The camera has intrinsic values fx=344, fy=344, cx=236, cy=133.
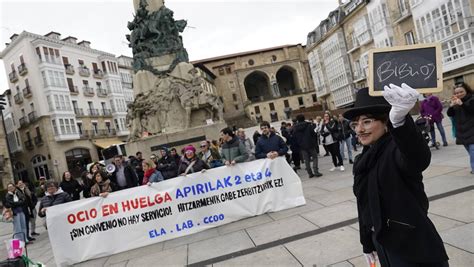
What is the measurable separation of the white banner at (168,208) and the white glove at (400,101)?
510 cm

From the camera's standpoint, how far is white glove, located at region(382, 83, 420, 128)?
5.71 ft

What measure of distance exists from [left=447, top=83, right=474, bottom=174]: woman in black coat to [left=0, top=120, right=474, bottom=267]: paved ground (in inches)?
24.9

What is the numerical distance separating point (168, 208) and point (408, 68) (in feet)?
17.1

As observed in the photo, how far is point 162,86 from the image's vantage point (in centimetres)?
1471

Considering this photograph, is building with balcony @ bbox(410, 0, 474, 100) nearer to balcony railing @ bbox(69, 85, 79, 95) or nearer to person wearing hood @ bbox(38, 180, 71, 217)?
person wearing hood @ bbox(38, 180, 71, 217)

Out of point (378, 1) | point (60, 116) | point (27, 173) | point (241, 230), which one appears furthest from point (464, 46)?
point (27, 173)

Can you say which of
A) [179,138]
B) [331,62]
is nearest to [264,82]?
[331,62]

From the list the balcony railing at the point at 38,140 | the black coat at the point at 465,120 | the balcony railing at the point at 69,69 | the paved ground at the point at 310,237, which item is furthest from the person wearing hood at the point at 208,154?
the balcony railing at the point at 69,69

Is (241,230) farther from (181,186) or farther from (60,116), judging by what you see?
(60,116)

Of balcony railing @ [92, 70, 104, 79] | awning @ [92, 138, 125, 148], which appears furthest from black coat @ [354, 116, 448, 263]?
balcony railing @ [92, 70, 104, 79]

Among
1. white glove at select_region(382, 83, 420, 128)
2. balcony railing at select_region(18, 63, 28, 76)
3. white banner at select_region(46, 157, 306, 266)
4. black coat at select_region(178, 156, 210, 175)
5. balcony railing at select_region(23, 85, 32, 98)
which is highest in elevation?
balcony railing at select_region(18, 63, 28, 76)

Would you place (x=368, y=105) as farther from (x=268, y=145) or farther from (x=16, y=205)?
(x=16, y=205)

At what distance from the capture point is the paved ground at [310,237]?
13.1 ft

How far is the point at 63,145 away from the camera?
4444cm
